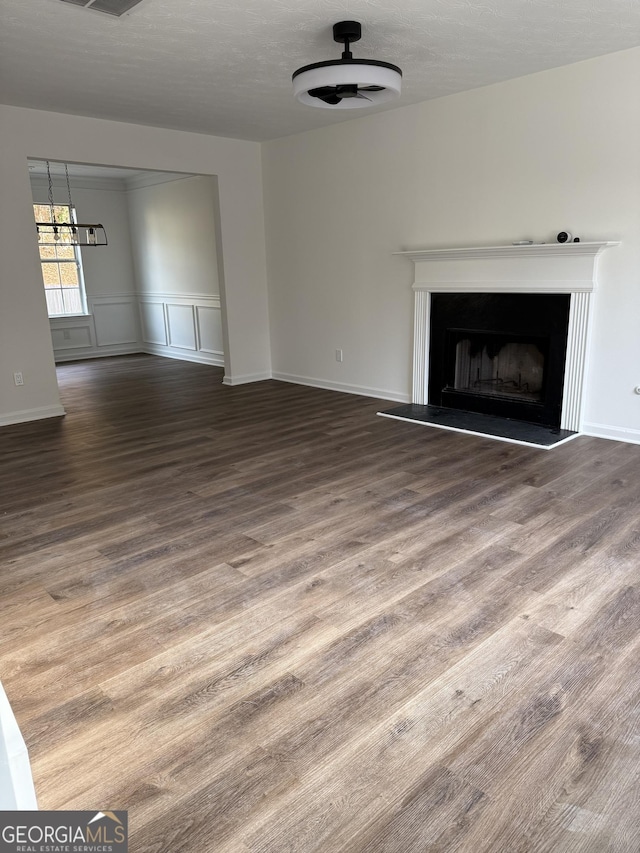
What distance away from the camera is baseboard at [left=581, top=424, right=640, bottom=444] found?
4.30m

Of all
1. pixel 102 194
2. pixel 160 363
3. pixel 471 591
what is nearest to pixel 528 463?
pixel 471 591

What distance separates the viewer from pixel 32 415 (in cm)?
552

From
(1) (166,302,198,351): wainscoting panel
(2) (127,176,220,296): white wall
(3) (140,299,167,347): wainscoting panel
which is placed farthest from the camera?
(3) (140,299,167,347): wainscoting panel

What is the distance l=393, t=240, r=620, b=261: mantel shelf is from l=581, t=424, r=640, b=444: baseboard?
4.10 ft

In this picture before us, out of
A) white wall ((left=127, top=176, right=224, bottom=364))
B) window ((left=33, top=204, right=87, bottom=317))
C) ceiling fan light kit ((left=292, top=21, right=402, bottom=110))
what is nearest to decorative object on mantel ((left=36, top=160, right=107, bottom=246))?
window ((left=33, top=204, right=87, bottom=317))

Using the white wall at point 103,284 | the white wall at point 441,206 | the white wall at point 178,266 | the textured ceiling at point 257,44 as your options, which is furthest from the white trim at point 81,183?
the textured ceiling at point 257,44

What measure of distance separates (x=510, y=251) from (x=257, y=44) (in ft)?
7.53

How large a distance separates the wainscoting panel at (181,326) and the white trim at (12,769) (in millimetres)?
8380

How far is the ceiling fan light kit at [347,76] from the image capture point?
10.9 feet

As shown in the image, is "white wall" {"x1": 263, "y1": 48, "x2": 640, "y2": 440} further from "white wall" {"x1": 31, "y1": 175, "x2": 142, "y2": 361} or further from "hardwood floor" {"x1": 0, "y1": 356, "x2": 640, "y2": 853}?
"white wall" {"x1": 31, "y1": 175, "x2": 142, "y2": 361}

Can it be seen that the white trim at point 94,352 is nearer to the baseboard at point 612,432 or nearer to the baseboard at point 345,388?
the baseboard at point 345,388

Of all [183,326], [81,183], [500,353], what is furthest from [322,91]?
[81,183]

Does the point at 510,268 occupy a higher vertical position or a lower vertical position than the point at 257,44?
lower

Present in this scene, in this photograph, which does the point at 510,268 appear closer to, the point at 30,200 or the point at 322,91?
the point at 322,91
